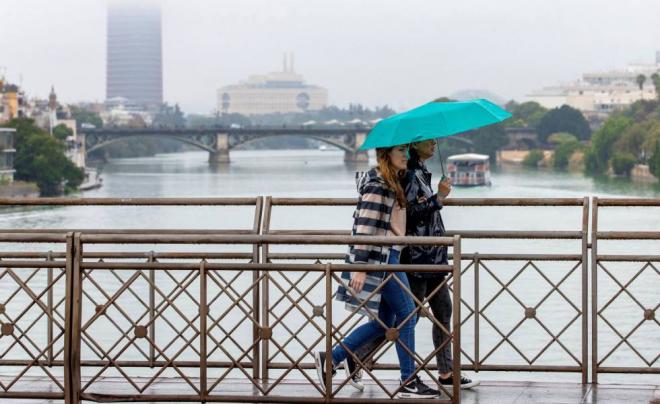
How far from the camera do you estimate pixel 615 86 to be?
160m

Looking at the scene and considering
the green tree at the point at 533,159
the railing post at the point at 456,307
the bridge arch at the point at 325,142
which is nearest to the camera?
the railing post at the point at 456,307

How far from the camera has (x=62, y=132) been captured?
90.4 meters

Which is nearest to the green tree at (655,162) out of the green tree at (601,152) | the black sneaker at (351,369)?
the green tree at (601,152)

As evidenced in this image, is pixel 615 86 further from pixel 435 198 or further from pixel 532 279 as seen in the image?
pixel 435 198

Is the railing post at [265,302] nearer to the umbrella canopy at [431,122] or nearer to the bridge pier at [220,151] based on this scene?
the umbrella canopy at [431,122]

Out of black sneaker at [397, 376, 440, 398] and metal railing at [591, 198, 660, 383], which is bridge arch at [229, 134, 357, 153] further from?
black sneaker at [397, 376, 440, 398]

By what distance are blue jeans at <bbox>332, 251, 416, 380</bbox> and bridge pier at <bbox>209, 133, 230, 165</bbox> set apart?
88.9m

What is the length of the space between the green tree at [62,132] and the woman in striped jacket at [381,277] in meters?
84.0

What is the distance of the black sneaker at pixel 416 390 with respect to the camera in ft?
19.7

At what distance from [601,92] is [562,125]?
46570mm

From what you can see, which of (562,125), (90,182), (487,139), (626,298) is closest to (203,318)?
(626,298)

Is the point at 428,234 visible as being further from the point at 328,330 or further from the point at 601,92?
the point at 601,92

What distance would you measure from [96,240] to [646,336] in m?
16.6

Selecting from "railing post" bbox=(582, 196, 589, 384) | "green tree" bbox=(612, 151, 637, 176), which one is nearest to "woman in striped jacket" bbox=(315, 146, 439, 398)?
"railing post" bbox=(582, 196, 589, 384)
